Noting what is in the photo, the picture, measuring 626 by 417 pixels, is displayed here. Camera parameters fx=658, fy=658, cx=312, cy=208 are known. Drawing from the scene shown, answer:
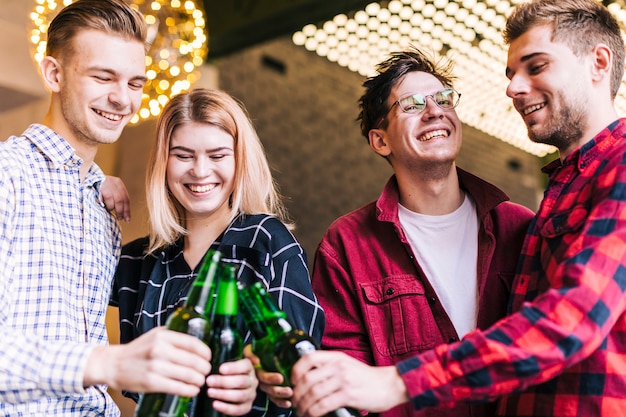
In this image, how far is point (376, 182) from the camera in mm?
5875

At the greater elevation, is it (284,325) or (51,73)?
(51,73)

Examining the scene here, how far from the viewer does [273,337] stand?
972 millimetres

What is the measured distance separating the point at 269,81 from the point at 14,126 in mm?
1879

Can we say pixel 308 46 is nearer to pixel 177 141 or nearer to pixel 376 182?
pixel 376 182

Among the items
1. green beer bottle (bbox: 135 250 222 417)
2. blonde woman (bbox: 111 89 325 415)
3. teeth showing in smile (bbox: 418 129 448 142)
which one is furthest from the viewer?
teeth showing in smile (bbox: 418 129 448 142)

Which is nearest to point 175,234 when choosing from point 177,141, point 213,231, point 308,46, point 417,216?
point 213,231

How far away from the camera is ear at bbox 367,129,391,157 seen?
193 cm

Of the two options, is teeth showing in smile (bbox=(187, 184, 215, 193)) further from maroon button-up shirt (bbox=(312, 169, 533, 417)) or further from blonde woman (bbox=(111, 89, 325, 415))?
maroon button-up shirt (bbox=(312, 169, 533, 417))

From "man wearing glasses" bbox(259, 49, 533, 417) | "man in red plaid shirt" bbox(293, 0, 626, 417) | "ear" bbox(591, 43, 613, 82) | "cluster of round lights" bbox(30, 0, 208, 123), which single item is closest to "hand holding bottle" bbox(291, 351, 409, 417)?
"man in red plaid shirt" bbox(293, 0, 626, 417)

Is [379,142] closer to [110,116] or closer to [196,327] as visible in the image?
[110,116]

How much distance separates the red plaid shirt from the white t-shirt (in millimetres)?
372

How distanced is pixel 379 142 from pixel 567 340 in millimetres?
1080

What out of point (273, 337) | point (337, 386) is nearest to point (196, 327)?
point (273, 337)

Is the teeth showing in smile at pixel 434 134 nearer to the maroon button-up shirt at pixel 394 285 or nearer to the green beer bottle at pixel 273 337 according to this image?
the maroon button-up shirt at pixel 394 285
